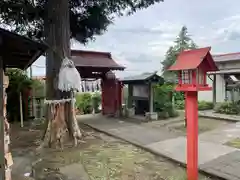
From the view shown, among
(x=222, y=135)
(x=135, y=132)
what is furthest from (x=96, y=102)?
(x=222, y=135)

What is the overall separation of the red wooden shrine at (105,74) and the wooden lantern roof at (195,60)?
7.50 metres

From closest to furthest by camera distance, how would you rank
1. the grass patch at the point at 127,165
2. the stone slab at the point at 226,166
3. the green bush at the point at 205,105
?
the stone slab at the point at 226,166, the grass patch at the point at 127,165, the green bush at the point at 205,105

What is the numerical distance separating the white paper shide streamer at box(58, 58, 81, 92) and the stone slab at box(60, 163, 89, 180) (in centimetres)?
243

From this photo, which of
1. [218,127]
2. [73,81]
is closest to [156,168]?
[73,81]

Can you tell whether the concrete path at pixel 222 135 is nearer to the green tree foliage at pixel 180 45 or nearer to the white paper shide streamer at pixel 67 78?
the white paper shide streamer at pixel 67 78

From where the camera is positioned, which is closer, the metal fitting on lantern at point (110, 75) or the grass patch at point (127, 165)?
the grass patch at point (127, 165)

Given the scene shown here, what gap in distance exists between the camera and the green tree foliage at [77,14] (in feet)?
26.4

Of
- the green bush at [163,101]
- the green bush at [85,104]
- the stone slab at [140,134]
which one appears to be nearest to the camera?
the stone slab at [140,134]

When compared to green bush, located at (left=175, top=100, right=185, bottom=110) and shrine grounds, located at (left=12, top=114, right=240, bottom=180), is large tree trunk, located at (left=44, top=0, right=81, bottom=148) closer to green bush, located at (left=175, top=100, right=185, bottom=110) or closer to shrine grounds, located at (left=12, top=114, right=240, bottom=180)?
shrine grounds, located at (left=12, top=114, right=240, bottom=180)

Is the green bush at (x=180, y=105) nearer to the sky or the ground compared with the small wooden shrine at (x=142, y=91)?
nearer to the ground

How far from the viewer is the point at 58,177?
4.64m

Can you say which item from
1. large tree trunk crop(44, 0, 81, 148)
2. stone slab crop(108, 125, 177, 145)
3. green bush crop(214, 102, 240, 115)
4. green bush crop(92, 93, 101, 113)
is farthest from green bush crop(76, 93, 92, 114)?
large tree trunk crop(44, 0, 81, 148)

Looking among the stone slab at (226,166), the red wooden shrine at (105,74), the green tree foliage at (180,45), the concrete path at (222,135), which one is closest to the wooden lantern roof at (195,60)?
the stone slab at (226,166)

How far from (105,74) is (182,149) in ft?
24.3
